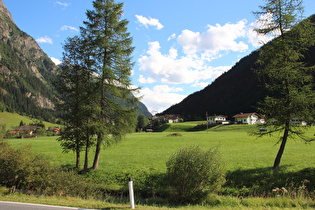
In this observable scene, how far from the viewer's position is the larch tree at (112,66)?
631 inches

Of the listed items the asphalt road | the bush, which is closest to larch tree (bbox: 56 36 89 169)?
the asphalt road

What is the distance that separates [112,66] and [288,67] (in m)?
13.7

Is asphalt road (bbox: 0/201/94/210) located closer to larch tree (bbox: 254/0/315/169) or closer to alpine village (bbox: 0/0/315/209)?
alpine village (bbox: 0/0/315/209)

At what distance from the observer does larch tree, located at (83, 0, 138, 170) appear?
16.0 metres

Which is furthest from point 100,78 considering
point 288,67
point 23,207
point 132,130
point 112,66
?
point 288,67

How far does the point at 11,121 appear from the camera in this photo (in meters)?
175

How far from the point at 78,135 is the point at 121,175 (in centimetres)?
510

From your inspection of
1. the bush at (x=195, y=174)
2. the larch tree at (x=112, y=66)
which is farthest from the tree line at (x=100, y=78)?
the bush at (x=195, y=174)

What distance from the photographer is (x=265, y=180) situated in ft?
43.7

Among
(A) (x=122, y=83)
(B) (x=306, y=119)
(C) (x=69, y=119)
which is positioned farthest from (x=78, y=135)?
(B) (x=306, y=119)

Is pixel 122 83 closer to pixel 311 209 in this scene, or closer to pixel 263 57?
pixel 263 57

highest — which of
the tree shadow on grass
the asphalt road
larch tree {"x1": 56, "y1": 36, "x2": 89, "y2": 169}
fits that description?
larch tree {"x1": 56, "y1": 36, "x2": 89, "y2": 169}

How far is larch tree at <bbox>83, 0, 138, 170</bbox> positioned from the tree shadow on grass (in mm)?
9238

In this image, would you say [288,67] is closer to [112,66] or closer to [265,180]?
[265,180]
